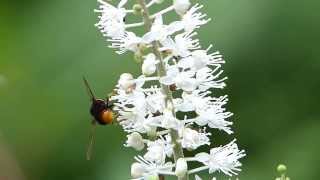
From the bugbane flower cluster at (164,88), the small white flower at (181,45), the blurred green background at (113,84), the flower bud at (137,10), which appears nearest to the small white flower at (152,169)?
the bugbane flower cluster at (164,88)

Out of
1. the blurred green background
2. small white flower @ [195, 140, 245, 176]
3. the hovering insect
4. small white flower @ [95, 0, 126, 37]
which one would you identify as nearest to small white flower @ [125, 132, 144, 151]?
small white flower @ [195, 140, 245, 176]

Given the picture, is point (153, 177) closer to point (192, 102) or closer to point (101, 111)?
point (192, 102)

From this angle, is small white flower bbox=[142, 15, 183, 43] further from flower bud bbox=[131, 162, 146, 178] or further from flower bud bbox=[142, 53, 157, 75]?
flower bud bbox=[131, 162, 146, 178]

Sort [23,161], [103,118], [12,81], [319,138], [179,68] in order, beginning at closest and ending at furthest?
[179,68]
[103,118]
[319,138]
[23,161]
[12,81]

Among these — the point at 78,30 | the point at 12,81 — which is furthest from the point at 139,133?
the point at 12,81

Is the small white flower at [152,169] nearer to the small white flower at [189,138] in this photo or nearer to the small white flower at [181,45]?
the small white flower at [189,138]

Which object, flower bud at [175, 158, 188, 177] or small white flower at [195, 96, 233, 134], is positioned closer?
flower bud at [175, 158, 188, 177]

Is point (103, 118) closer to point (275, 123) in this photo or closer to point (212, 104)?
point (212, 104)
